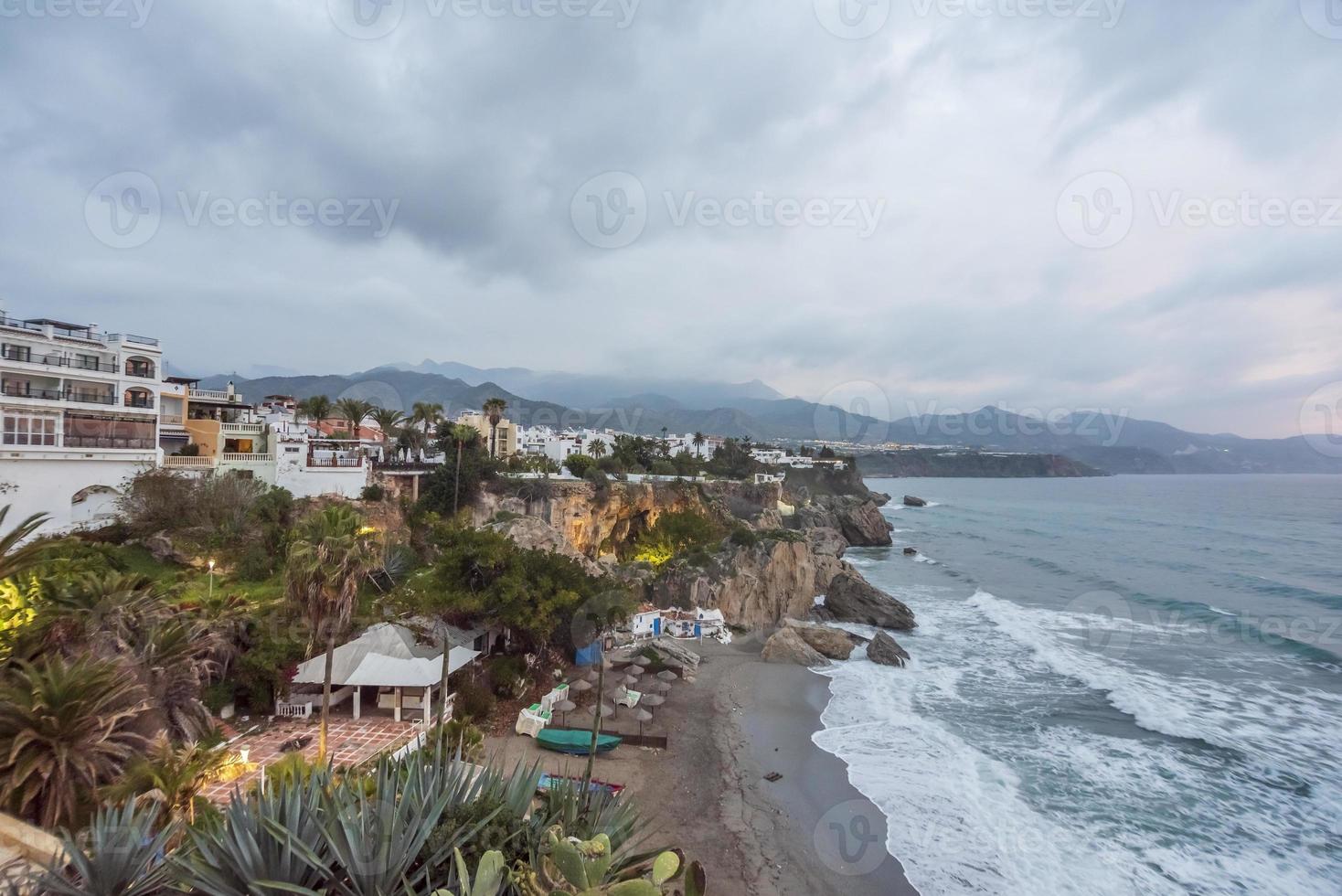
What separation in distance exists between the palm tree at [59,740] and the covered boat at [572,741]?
831cm

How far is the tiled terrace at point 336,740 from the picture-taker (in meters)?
11.7

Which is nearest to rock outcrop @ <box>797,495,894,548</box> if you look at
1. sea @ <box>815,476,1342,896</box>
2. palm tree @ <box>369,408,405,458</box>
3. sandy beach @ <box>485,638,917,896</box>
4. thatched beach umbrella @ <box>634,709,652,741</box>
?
sea @ <box>815,476,1342,896</box>

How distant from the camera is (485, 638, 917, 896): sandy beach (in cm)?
1120

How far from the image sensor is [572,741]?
14.7 m

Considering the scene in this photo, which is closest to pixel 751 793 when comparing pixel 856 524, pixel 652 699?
pixel 652 699

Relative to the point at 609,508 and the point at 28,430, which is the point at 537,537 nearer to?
the point at 609,508

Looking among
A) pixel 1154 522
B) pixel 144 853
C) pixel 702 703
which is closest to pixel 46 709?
pixel 144 853

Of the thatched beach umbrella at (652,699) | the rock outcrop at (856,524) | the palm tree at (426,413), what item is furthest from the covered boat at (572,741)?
the rock outcrop at (856,524)

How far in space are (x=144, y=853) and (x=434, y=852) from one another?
3.09 meters

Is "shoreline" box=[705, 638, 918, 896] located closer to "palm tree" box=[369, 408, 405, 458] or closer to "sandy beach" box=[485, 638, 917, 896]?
"sandy beach" box=[485, 638, 917, 896]

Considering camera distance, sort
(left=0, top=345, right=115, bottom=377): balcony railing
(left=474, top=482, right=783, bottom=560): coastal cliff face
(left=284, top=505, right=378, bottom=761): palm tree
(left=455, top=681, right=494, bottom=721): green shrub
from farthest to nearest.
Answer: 1. (left=474, top=482, right=783, bottom=560): coastal cliff face
2. (left=0, top=345, right=115, bottom=377): balcony railing
3. (left=455, top=681, right=494, bottom=721): green shrub
4. (left=284, top=505, right=378, bottom=761): palm tree

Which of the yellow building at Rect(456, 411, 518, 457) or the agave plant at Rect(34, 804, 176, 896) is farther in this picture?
the yellow building at Rect(456, 411, 518, 457)

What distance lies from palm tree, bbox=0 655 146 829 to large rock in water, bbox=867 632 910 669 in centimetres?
2301

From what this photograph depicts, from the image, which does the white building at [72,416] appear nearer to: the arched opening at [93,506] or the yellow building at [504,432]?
the arched opening at [93,506]
